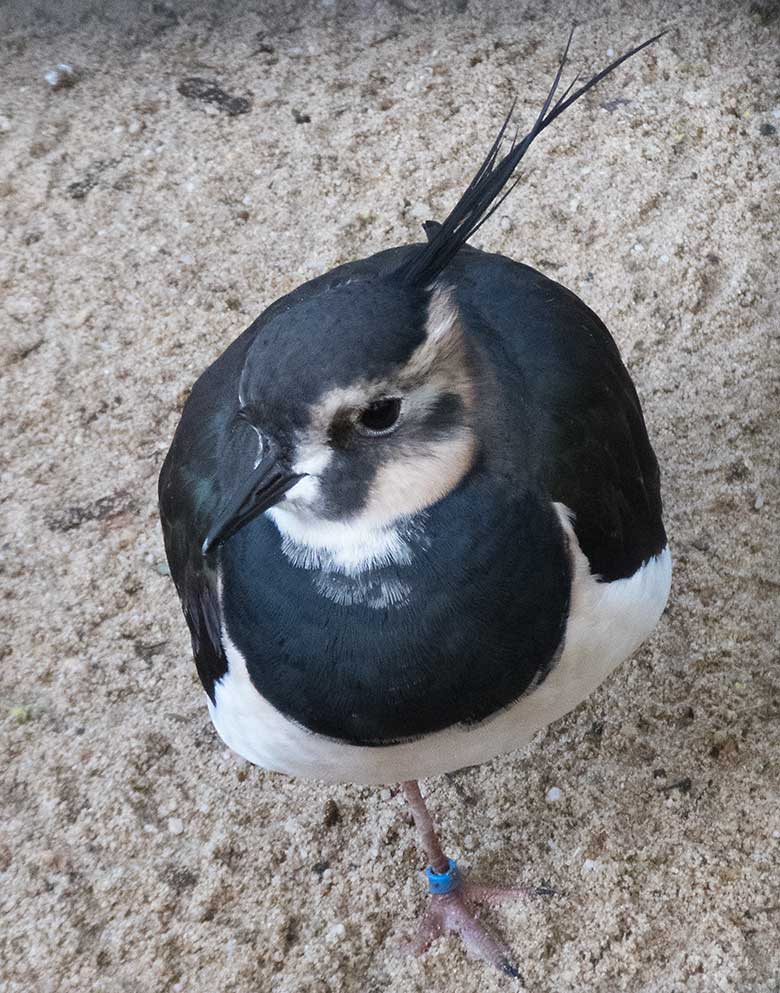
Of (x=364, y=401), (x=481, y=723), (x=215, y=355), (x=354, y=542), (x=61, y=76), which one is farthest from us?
(x=61, y=76)

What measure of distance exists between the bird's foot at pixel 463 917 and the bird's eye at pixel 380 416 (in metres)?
1.16

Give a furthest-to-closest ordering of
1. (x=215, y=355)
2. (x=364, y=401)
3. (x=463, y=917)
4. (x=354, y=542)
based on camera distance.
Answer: (x=215, y=355), (x=463, y=917), (x=354, y=542), (x=364, y=401)

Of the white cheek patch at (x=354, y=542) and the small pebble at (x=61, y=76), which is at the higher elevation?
the white cheek patch at (x=354, y=542)

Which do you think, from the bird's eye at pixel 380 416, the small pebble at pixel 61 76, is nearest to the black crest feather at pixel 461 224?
the bird's eye at pixel 380 416

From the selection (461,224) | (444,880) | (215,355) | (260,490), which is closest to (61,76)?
(215,355)

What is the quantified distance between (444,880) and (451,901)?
45 millimetres

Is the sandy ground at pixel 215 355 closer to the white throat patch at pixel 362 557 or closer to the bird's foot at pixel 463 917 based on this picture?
the bird's foot at pixel 463 917

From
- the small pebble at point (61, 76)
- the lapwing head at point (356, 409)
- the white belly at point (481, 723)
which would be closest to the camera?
the lapwing head at point (356, 409)

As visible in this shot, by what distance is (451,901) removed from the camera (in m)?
2.52

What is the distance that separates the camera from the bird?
5.93ft

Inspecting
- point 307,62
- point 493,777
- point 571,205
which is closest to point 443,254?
point 493,777

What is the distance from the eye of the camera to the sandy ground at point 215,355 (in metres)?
2.53

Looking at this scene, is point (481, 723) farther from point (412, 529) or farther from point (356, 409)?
point (356, 409)

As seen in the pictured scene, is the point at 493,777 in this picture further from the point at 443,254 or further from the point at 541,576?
the point at 443,254
